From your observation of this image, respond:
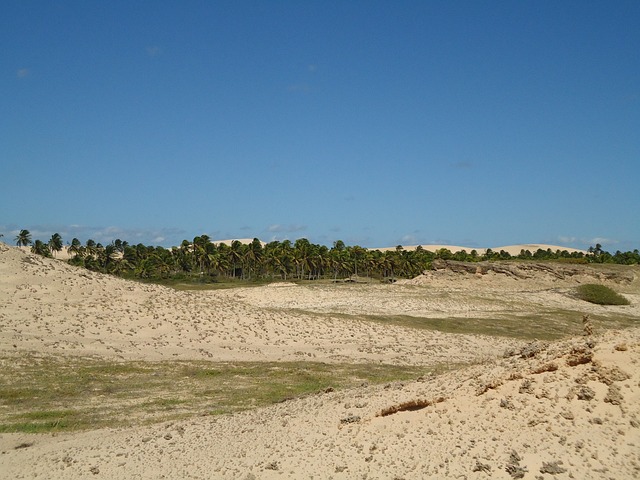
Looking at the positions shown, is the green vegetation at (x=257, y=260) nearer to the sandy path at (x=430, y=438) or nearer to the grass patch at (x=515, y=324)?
the grass patch at (x=515, y=324)

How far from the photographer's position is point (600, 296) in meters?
66.0

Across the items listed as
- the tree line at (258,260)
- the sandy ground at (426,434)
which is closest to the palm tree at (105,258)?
the tree line at (258,260)

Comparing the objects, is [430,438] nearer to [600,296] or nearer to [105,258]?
[600,296]

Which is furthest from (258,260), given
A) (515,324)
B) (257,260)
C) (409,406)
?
(409,406)

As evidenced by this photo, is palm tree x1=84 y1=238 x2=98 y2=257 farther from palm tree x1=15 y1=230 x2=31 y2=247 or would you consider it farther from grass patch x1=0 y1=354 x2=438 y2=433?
grass patch x1=0 y1=354 x2=438 y2=433

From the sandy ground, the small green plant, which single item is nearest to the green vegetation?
the small green plant

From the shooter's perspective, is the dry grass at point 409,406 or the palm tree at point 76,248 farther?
the palm tree at point 76,248

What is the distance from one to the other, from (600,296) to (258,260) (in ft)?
226

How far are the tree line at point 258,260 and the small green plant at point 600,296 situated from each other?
151 ft

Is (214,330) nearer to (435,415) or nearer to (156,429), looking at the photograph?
(156,429)

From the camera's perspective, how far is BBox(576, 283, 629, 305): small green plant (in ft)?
215

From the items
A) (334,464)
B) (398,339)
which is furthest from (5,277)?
(334,464)

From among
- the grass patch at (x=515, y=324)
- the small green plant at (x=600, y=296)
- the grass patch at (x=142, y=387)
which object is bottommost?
the grass patch at (x=142, y=387)

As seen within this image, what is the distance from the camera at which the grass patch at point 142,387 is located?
54.3 feet
